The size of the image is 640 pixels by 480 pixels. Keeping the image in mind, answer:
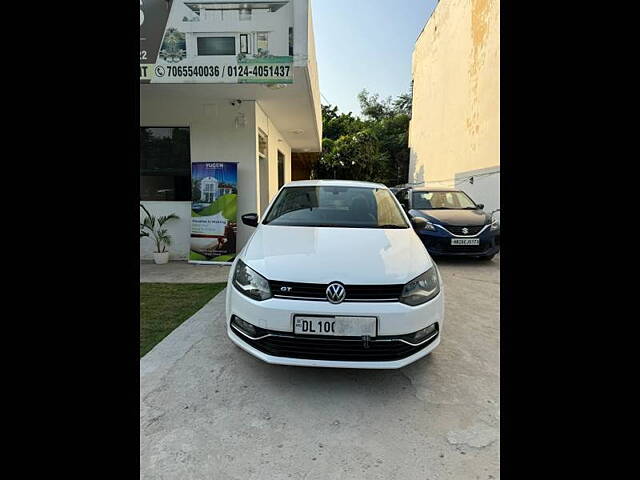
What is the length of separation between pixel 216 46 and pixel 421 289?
448 centimetres

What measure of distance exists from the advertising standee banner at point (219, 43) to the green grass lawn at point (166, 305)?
2.85 metres

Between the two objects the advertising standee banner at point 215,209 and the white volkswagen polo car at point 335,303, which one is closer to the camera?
the white volkswagen polo car at point 335,303

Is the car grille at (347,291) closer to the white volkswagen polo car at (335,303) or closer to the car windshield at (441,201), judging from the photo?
the white volkswagen polo car at (335,303)

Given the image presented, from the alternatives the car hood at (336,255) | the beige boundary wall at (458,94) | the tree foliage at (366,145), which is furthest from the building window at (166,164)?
the tree foliage at (366,145)

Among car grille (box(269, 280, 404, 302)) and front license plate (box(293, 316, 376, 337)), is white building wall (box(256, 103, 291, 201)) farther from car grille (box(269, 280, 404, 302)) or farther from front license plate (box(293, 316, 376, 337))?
front license plate (box(293, 316, 376, 337))

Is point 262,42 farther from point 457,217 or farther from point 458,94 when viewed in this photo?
point 458,94

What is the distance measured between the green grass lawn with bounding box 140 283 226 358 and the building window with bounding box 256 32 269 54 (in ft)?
10.7

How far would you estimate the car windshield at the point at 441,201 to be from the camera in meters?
7.78

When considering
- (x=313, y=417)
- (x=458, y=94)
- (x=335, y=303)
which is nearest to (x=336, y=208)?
(x=335, y=303)

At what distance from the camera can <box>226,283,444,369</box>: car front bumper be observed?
2271 millimetres
